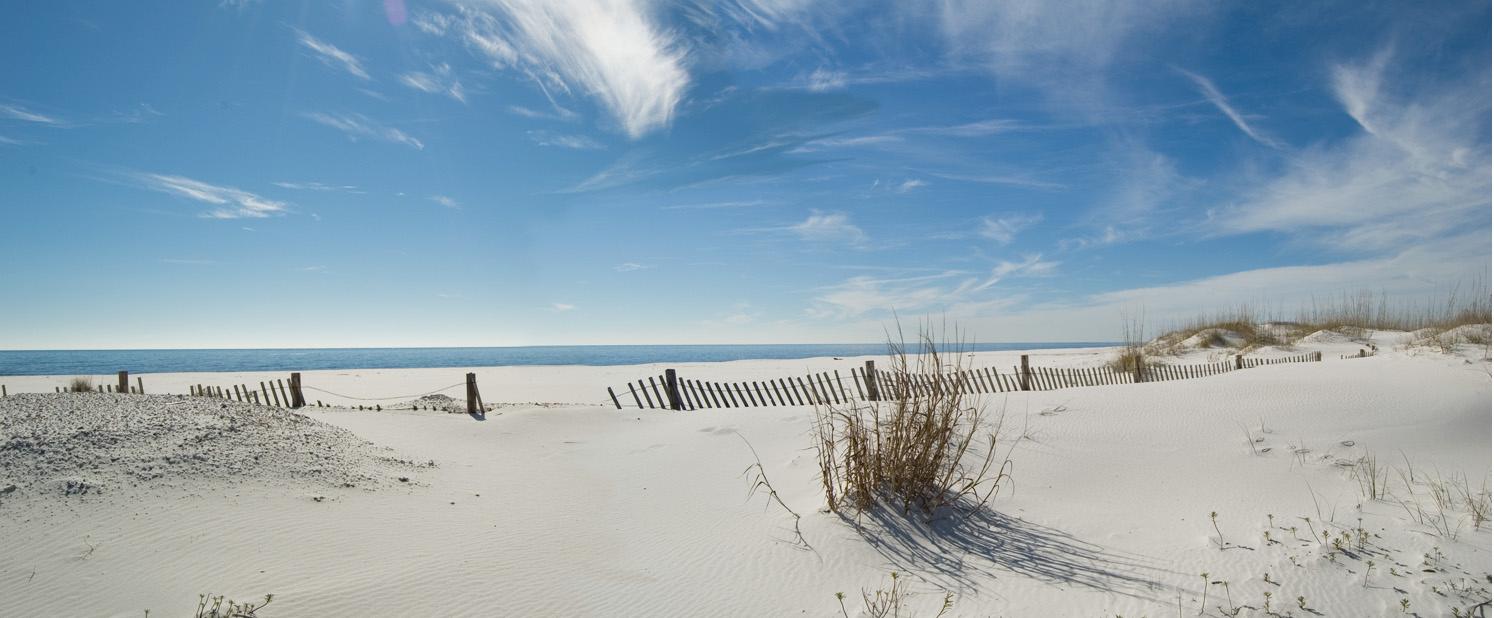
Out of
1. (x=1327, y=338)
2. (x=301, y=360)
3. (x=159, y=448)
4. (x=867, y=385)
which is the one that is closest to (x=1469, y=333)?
(x=1327, y=338)

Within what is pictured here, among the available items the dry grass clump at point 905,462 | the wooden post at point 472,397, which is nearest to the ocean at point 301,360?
the dry grass clump at point 905,462

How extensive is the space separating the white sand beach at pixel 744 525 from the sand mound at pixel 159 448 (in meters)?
0.04

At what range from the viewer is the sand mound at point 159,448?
4914 millimetres

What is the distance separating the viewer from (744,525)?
503cm

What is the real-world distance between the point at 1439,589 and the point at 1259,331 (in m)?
28.2

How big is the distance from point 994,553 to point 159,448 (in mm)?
6901

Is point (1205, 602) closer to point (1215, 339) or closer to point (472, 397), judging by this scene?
point (472, 397)

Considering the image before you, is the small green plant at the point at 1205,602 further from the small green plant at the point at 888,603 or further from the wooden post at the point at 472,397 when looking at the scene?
the wooden post at the point at 472,397

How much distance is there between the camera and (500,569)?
4.11 metres

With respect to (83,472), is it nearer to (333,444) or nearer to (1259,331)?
(333,444)

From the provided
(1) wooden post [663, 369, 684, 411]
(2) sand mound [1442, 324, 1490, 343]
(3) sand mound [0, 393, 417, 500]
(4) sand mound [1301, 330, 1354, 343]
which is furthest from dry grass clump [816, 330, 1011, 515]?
(4) sand mound [1301, 330, 1354, 343]

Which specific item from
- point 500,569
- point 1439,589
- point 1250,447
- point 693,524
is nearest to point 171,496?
point 500,569

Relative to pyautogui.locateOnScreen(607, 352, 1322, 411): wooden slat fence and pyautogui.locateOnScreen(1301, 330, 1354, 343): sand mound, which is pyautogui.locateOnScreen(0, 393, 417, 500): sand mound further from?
pyautogui.locateOnScreen(1301, 330, 1354, 343): sand mound

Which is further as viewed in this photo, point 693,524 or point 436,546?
point 693,524
